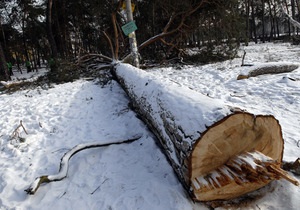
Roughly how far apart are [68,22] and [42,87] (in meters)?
13.6

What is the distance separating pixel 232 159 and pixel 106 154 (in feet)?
5.64

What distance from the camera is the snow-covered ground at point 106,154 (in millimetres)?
2232

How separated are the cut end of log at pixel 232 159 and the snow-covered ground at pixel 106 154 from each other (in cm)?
22

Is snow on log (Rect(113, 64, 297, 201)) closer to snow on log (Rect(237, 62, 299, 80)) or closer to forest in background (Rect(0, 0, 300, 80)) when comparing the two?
snow on log (Rect(237, 62, 299, 80))

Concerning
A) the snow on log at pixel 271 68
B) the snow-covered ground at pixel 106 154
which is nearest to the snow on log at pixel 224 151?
the snow-covered ground at pixel 106 154

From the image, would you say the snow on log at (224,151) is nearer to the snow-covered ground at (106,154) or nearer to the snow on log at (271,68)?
the snow-covered ground at (106,154)

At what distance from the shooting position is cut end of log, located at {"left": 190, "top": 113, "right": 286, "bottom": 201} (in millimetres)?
1914

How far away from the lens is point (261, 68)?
20.7ft

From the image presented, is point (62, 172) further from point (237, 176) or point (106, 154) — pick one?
point (237, 176)

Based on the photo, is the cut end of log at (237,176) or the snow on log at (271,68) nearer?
the cut end of log at (237,176)

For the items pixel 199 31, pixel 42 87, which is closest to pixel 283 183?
pixel 42 87

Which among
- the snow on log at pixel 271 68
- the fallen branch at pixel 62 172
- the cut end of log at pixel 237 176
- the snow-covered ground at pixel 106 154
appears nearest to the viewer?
the cut end of log at pixel 237 176

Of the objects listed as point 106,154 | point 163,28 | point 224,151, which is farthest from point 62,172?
point 163,28

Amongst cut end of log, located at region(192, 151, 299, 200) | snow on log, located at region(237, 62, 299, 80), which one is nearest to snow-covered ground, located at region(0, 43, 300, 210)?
cut end of log, located at region(192, 151, 299, 200)
